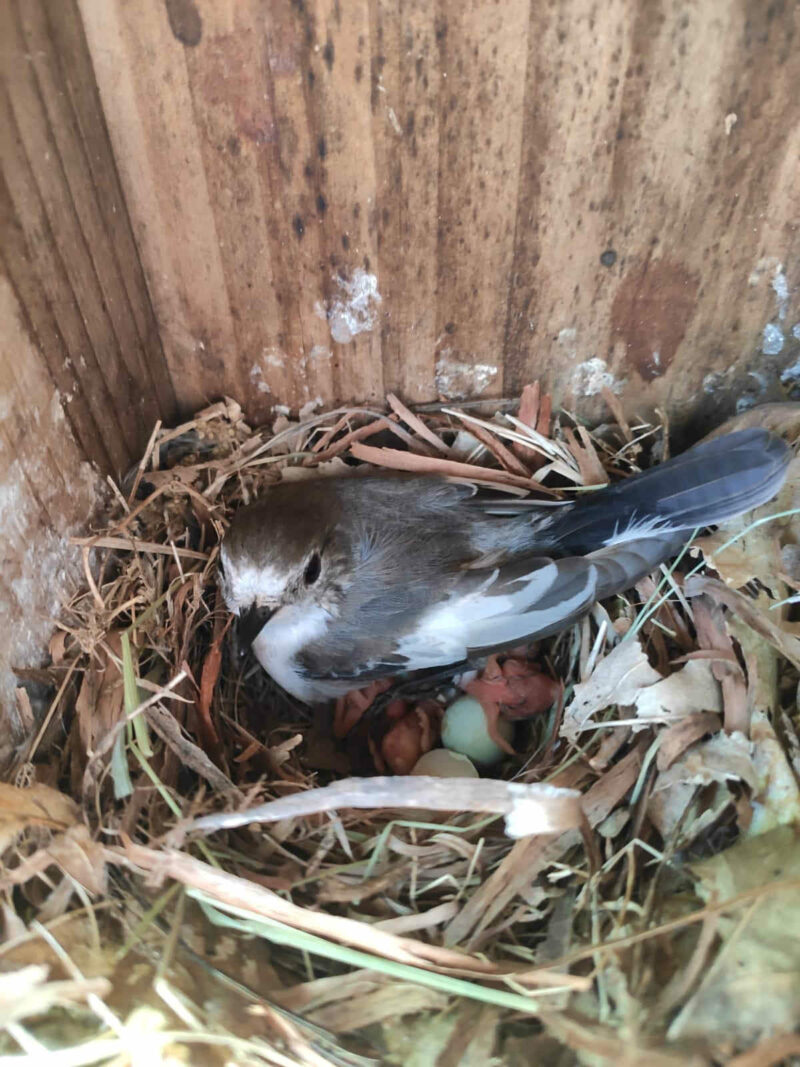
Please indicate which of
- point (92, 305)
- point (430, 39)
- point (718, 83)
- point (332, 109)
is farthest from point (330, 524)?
point (718, 83)

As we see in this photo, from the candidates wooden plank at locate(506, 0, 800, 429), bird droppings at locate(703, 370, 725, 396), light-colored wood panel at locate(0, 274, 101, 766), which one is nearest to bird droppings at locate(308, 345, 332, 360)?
wooden plank at locate(506, 0, 800, 429)

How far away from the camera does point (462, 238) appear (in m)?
1.25

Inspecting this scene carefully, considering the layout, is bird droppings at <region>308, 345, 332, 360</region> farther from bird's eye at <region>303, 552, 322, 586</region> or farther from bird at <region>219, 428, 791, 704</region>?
bird's eye at <region>303, 552, 322, 586</region>

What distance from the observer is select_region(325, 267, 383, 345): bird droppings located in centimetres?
131

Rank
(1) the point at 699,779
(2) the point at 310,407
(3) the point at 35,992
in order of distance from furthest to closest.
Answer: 1. (2) the point at 310,407
2. (1) the point at 699,779
3. (3) the point at 35,992

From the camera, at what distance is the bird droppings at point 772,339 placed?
139 centimetres

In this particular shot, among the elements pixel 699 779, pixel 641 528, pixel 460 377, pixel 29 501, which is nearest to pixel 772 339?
pixel 641 528

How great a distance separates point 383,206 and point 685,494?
71 centimetres

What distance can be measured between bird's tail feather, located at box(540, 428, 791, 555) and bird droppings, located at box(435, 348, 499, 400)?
12.4 inches

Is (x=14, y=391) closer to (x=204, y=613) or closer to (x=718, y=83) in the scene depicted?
(x=204, y=613)

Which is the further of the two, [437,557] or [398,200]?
[437,557]

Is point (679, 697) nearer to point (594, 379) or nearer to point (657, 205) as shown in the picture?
point (594, 379)

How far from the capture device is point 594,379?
4.84 feet

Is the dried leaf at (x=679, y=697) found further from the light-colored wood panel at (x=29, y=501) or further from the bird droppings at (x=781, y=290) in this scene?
the light-colored wood panel at (x=29, y=501)
